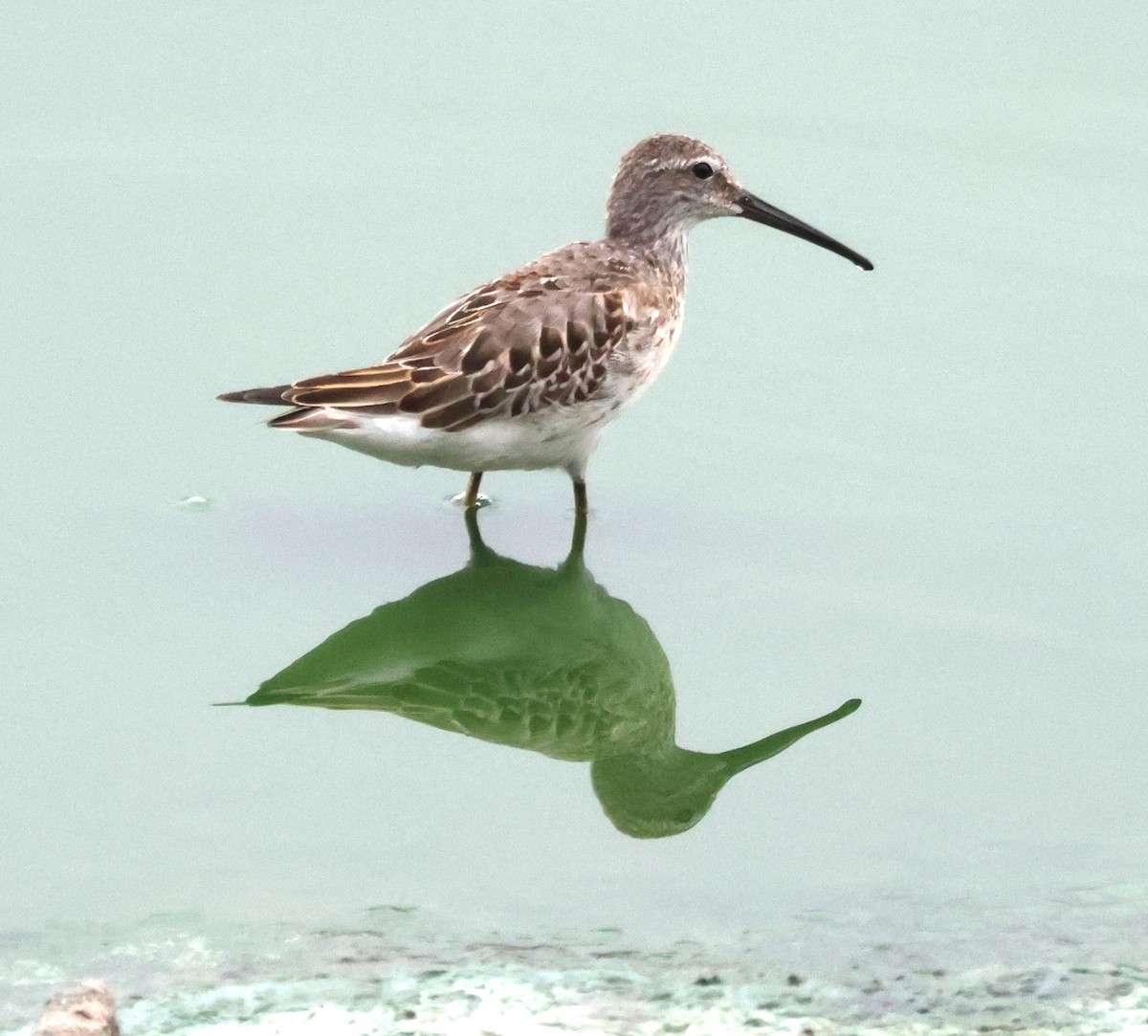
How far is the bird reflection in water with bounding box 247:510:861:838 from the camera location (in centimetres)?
692

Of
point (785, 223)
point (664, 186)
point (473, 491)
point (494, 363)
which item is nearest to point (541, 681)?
point (494, 363)

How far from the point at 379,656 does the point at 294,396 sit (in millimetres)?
1025

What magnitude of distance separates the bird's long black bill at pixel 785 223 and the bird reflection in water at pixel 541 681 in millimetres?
2147

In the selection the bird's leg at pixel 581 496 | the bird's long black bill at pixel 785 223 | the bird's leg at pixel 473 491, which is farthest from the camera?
the bird's long black bill at pixel 785 223

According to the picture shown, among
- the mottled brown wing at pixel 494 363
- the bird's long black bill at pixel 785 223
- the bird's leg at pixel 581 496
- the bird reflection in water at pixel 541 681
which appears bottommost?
the bird reflection in water at pixel 541 681

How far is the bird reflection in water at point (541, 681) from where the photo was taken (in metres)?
6.92

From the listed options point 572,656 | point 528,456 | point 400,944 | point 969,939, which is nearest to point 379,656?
point 572,656

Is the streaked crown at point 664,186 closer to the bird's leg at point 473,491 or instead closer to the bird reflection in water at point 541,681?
the bird's leg at point 473,491

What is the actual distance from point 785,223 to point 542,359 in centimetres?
186

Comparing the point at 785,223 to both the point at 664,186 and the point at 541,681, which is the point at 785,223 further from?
the point at 541,681

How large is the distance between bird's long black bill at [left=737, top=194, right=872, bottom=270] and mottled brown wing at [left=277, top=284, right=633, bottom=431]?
1.15 meters

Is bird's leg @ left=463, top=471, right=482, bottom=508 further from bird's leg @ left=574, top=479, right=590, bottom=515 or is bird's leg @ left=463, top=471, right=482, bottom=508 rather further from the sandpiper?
bird's leg @ left=574, top=479, right=590, bottom=515

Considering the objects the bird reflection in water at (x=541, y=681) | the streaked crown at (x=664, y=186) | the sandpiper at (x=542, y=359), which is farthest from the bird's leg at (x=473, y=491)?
the streaked crown at (x=664, y=186)

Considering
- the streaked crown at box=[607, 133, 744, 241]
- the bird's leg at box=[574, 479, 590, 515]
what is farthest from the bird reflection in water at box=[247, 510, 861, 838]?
the streaked crown at box=[607, 133, 744, 241]
